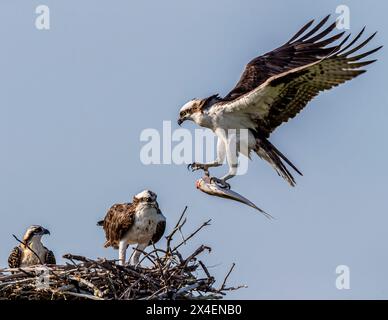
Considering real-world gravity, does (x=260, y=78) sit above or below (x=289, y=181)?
above

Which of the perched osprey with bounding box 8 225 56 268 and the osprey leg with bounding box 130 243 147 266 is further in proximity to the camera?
the osprey leg with bounding box 130 243 147 266

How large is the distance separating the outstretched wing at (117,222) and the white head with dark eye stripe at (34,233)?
0.84m

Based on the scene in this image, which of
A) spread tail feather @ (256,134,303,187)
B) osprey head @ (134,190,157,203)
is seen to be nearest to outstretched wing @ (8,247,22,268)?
osprey head @ (134,190,157,203)

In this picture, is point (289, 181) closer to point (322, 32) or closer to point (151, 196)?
point (151, 196)

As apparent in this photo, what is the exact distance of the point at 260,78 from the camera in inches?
669

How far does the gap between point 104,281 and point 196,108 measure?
3.46 m

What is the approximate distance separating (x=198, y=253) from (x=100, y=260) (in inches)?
42.9

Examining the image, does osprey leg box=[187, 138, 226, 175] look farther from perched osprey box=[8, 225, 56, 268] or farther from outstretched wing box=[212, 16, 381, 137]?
perched osprey box=[8, 225, 56, 268]

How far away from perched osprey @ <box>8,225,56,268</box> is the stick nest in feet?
5.90

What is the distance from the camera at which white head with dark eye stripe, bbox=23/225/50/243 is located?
16.3 metres

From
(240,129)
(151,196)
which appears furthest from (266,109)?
(151,196)

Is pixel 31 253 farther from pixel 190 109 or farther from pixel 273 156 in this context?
pixel 273 156

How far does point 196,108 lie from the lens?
16375 millimetres
